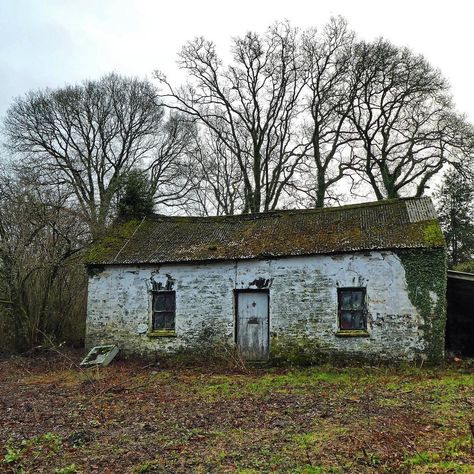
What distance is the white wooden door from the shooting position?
15484 mm

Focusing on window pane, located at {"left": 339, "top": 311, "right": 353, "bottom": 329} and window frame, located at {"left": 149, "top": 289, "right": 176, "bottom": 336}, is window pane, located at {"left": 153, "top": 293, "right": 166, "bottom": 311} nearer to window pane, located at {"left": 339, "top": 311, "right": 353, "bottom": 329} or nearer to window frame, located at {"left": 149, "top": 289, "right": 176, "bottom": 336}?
window frame, located at {"left": 149, "top": 289, "right": 176, "bottom": 336}

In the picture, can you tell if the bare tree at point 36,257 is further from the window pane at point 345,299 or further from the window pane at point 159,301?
the window pane at point 345,299

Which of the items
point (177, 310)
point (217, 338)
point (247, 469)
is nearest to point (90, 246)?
point (177, 310)

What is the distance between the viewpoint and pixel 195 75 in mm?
30969

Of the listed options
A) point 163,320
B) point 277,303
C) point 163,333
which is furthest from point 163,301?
point 277,303

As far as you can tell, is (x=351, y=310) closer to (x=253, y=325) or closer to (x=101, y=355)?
(x=253, y=325)

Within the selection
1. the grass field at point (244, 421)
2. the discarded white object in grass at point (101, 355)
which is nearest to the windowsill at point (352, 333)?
the grass field at point (244, 421)

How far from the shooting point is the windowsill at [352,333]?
14.3 m

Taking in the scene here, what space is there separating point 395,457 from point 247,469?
2013 millimetres

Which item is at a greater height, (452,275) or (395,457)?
(452,275)

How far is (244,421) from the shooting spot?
8.79 meters

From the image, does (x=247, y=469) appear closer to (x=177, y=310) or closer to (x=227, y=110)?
(x=177, y=310)

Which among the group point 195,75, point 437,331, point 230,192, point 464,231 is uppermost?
point 195,75

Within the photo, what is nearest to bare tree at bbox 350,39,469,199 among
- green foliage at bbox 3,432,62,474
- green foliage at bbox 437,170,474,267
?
green foliage at bbox 437,170,474,267
